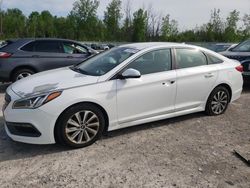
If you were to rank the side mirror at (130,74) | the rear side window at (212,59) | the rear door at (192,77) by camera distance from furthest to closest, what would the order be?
1. the rear side window at (212,59)
2. the rear door at (192,77)
3. the side mirror at (130,74)

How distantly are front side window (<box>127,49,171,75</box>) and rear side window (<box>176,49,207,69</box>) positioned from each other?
0.67ft

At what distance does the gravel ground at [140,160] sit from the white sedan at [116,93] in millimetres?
243

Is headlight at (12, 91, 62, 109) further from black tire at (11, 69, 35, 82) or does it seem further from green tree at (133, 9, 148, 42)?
green tree at (133, 9, 148, 42)

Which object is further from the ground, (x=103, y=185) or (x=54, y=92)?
(x=54, y=92)

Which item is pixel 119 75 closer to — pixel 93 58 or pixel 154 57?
pixel 154 57

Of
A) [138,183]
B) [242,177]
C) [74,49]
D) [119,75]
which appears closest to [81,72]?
[119,75]

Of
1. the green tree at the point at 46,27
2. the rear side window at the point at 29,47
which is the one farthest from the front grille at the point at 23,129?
the green tree at the point at 46,27

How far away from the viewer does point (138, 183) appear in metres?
3.14

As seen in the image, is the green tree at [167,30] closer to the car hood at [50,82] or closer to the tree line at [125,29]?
the tree line at [125,29]

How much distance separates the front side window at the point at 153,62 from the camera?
4.45m

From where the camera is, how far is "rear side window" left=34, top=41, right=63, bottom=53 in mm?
7893

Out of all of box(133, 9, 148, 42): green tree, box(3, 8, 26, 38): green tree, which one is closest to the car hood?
box(133, 9, 148, 42): green tree

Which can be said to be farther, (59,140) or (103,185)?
(59,140)

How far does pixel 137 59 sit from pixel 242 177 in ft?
7.44
